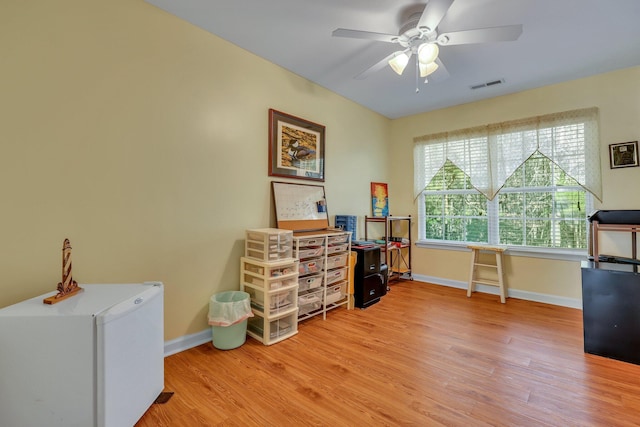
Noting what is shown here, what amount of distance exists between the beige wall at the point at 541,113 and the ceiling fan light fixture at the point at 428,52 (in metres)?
2.20

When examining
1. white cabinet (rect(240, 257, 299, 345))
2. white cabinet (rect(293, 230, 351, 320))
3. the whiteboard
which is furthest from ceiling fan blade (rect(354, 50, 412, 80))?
white cabinet (rect(240, 257, 299, 345))

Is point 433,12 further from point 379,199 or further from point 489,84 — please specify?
point 379,199

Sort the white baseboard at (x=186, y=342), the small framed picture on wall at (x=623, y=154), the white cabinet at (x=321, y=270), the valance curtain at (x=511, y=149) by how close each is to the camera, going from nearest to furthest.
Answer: the white baseboard at (x=186, y=342), the white cabinet at (x=321, y=270), the small framed picture on wall at (x=623, y=154), the valance curtain at (x=511, y=149)

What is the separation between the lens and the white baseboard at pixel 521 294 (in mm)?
3127

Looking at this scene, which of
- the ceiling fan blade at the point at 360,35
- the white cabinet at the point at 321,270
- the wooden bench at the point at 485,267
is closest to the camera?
the ceiling fan blade at the point at 360,35

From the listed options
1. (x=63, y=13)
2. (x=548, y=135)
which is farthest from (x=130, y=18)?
(x=548, y=135)

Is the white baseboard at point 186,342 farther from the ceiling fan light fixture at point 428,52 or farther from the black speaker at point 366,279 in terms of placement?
the ceiling fan light fixture at point 428,52

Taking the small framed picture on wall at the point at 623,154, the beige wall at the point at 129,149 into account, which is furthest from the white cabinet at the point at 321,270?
the small framed picture on wall at the point at 623,154

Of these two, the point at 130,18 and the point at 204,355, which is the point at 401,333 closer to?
the point at 204,355

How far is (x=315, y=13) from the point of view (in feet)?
6.64

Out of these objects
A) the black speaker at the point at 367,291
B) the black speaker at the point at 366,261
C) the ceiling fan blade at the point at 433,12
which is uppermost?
the ceiling fan blade at the point at 433,12

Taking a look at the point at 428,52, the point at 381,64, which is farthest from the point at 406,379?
the point at 381,64

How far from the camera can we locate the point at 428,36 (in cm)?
201

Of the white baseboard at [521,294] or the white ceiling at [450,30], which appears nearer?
the white ceiling at [450,30]
